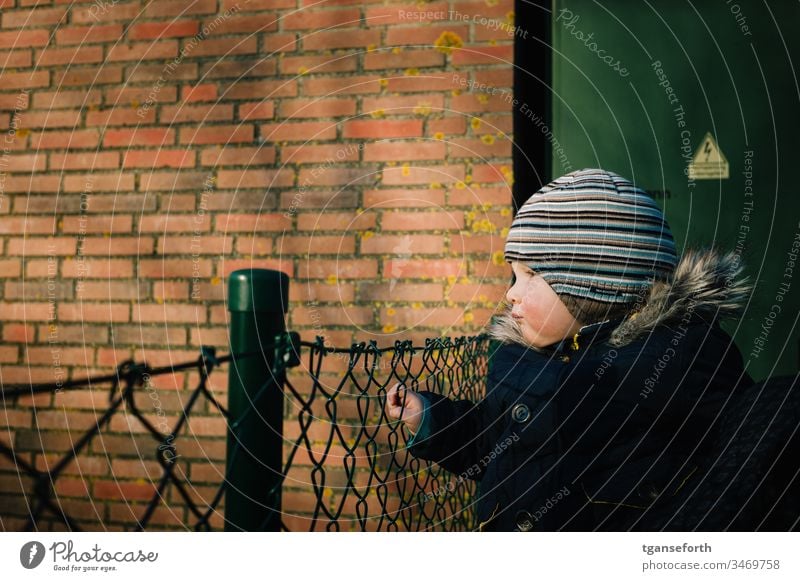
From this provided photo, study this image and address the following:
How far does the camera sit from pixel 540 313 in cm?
129

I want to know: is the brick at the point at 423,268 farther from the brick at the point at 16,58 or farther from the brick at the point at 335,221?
the brick at the point at 16,58

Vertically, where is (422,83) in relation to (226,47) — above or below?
below

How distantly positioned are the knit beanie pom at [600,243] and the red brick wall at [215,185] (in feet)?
3.01

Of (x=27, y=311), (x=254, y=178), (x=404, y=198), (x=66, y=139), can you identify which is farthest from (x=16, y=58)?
(x=404, y=198)

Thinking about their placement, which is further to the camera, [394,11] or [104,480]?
[104,480]

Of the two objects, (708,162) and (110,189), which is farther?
(110,189)

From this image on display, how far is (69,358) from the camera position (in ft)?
8.59

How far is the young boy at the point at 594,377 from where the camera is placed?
116 cm

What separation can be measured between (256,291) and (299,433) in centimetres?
127

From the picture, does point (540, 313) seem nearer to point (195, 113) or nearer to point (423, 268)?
point (423, 268)

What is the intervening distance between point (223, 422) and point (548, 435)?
1.63 meters

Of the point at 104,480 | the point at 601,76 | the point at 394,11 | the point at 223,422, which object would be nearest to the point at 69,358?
the point at 104,480

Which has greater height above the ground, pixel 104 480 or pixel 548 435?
pixel 548 435

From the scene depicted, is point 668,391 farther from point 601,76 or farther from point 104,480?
point 104,480
